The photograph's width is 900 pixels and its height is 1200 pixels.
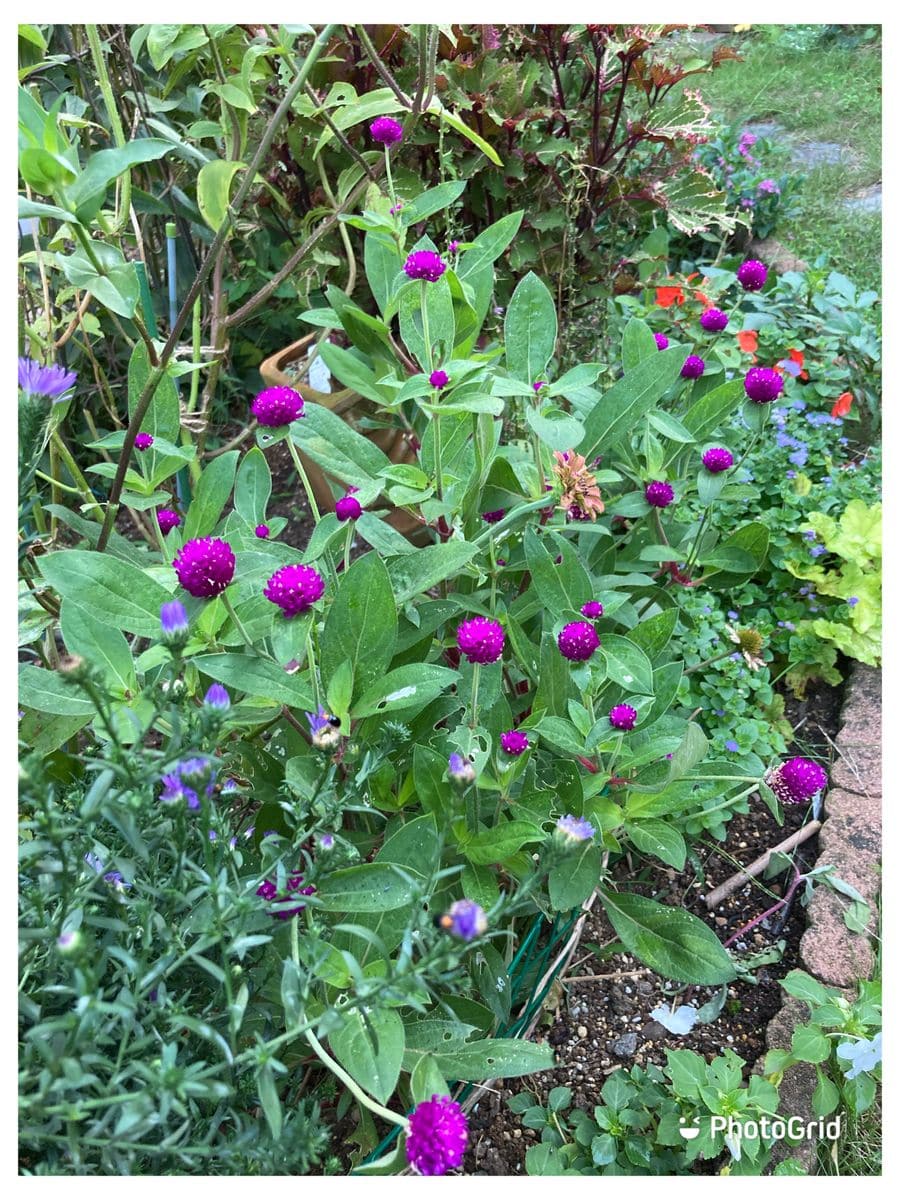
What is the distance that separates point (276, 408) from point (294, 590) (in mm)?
231

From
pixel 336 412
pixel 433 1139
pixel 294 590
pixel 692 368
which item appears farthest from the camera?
pixel 336 412

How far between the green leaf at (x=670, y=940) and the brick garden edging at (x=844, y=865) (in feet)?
0.69

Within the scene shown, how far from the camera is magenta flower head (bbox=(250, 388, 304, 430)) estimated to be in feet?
2.85

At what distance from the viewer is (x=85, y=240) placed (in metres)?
0.70

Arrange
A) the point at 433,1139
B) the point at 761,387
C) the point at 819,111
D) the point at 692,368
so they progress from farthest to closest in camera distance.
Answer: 1. the point at 819,111
2. the point at 692,368
3. the point at 761,387
4. the point at 433,1139

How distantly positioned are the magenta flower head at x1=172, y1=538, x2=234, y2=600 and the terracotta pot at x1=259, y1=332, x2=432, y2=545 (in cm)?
94

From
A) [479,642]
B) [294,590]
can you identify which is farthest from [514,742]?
[294,590]

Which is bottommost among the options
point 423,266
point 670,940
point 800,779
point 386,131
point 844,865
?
point 844,865

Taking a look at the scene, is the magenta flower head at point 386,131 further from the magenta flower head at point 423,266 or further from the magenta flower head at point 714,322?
the magenta flower head at point 714,322

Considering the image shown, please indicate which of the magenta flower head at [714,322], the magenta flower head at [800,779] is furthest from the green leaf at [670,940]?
the magenta flower head at [714,322]

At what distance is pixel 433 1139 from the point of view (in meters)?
0.61

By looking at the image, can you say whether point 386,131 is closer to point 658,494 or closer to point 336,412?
point 658,494

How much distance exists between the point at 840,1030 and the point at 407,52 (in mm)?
1748

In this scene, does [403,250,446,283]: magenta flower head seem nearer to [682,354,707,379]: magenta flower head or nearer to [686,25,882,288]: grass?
[682,354,707,379]: magenta flower head
